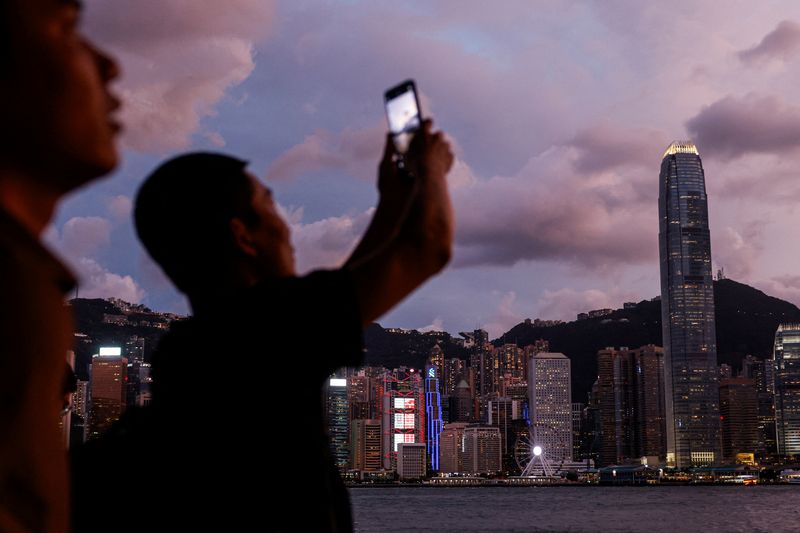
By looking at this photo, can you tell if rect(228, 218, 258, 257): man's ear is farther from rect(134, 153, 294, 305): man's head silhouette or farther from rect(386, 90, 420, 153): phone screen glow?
rect(386, 90, 420, 153): phone screen glow

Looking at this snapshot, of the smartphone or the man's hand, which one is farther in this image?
the smartphone

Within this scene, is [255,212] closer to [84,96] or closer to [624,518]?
[84,96]

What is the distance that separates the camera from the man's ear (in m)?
1.36

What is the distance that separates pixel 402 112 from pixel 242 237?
31 cm

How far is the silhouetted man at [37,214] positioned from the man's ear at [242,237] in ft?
1.44

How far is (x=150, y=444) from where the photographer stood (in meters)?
1.20

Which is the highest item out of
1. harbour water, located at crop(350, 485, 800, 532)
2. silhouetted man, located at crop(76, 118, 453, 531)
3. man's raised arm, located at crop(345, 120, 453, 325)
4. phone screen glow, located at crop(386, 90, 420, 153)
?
phone screen glow, located at crop(386, 90, 420, 153)

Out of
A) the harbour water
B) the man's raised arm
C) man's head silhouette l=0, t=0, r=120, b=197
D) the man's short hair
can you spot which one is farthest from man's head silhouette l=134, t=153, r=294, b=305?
the harbour water

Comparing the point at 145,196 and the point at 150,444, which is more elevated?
the point at 145,196

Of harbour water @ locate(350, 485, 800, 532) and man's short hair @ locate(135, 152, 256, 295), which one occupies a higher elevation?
man's short hair @ locate(135, 152, 256, 295)

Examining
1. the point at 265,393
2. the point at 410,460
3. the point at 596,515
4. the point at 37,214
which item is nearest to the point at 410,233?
the point at 265,393

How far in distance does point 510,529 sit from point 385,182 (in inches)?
2245

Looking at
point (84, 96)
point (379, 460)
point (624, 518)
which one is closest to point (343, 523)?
point (84, 96)

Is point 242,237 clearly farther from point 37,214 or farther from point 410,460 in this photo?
point 410,460
